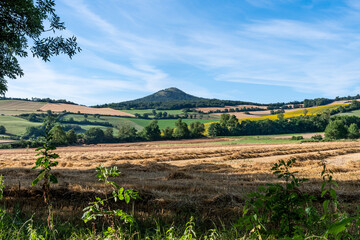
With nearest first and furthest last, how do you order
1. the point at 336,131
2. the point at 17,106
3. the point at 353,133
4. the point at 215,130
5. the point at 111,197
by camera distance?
the point at 111,197 → the point at 336,131 → the point at 353,133 → the point at 215,130 → the point at 17,106

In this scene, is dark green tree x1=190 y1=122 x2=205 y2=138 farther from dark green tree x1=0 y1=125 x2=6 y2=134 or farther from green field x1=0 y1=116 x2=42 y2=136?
dark green tree x1=0 y1=125 x2=6 y2=134

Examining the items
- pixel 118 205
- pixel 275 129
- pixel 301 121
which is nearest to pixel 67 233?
pixel 118 205

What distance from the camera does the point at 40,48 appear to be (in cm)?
1379

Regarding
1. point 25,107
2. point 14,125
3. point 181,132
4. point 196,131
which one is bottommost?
point 181,132

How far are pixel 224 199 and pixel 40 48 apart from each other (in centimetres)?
1278

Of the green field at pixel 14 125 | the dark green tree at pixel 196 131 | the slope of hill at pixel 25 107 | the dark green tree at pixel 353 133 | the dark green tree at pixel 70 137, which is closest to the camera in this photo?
the dark green tree at pixel 70 137

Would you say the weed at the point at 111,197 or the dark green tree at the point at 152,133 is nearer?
the weed at the point at 111,197

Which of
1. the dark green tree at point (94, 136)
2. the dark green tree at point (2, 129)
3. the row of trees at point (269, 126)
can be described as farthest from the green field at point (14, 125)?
the row of trees at point (269, 126)

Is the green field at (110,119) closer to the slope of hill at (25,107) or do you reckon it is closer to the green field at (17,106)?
the slope of hill at (25,107)

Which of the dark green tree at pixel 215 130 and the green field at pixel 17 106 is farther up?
the green field at pixel 17 106

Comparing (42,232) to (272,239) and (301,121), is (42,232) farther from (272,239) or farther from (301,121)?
(301,121)

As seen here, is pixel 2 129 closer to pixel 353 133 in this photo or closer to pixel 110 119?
pixel 110 119

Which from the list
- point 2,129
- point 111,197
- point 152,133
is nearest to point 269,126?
point 152,133

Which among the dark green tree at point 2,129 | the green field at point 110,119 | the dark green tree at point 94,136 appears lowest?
the dark green tree at point 94,136
